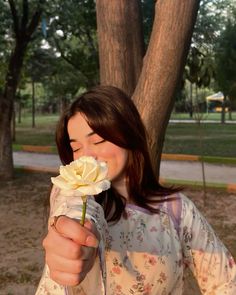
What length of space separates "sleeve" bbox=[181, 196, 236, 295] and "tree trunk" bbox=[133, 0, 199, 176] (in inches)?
44.0

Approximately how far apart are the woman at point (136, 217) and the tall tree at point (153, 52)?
3.85 ft

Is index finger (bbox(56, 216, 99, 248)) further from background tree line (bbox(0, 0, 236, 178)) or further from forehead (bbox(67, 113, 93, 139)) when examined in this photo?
background tree line (bbox(0, 0, 236, 178))

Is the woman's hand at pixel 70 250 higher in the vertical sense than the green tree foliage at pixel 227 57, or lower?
lower

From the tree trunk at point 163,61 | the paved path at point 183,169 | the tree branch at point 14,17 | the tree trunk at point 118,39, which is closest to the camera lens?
the tree trunk at point 163,61

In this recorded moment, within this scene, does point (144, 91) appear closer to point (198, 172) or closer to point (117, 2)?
point (117, 2)

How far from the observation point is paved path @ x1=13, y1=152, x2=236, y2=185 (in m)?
8.23

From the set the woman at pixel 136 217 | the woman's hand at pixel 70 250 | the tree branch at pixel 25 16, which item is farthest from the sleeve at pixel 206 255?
the tree branch at pixel 25 16

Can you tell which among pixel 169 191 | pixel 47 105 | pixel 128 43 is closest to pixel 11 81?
pixel 128 43

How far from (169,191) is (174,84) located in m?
1.28

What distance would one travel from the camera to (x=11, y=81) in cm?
776

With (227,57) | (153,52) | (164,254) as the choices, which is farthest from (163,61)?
(227,57)

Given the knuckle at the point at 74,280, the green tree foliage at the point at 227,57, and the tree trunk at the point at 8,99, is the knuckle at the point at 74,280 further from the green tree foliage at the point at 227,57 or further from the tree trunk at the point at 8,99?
the green tree foliage at the point at 227,57

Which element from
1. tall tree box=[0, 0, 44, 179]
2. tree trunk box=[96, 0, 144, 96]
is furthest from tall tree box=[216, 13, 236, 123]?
tree trunk box=[96, 0, 144, 96]

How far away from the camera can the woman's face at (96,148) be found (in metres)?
1.12
